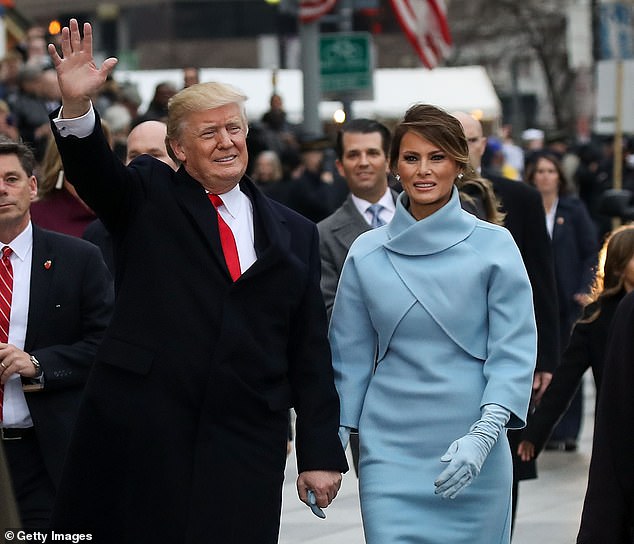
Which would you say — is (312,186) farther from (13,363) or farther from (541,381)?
(13,363)

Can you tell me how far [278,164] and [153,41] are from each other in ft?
179

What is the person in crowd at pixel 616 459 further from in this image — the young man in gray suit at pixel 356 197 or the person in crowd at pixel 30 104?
the person in crowd at pixel 30 104

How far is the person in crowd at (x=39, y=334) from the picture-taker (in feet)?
21.1

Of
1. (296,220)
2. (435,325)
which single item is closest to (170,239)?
(296,220)

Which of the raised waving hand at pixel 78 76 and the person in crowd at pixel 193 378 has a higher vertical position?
the raised waving hand at pixel 78 76

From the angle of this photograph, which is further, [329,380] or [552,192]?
[552,192]

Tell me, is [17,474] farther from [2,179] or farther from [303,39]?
[303,39]

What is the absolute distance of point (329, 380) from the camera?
585cm

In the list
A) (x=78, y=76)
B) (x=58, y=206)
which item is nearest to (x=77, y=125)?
(x=78, y=76)

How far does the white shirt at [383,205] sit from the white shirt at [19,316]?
2.30m

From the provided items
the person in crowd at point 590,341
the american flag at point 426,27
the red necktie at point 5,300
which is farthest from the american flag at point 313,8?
the red necktie at point 5,300

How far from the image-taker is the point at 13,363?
6.27 metres

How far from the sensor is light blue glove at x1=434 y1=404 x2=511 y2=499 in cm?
558
